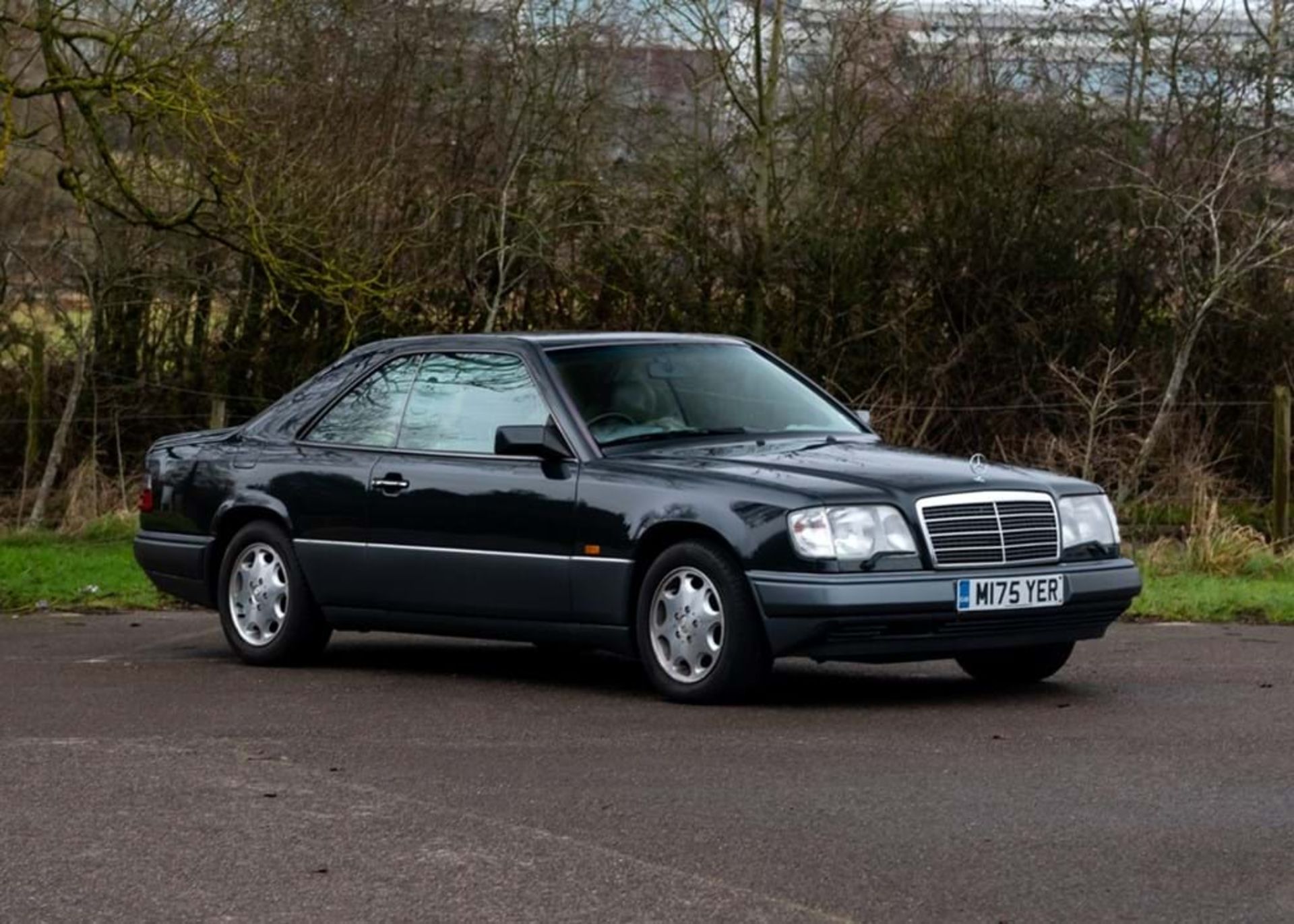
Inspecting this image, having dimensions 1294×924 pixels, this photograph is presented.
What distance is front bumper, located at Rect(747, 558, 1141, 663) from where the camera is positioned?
31.9ft

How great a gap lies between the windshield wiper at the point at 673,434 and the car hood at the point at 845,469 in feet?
0.38

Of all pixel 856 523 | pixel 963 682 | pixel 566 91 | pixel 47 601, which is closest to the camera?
pixel 856 523

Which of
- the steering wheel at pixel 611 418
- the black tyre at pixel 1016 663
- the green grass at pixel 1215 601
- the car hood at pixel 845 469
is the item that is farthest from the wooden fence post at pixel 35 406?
the black tyre at pixel 1016 663

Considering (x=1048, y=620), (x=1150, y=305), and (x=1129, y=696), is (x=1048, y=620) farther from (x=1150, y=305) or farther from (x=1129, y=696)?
(x=1150, y=305)

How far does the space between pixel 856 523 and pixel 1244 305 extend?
14.2 metres

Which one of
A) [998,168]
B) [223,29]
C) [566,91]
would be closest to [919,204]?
[998,168]

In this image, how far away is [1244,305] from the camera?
23094mm

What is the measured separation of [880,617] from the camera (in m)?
9.77

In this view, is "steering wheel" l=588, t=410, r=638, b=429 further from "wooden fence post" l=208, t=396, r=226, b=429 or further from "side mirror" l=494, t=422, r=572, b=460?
"wooden fence post" l=208, t=396, r=226, b=429

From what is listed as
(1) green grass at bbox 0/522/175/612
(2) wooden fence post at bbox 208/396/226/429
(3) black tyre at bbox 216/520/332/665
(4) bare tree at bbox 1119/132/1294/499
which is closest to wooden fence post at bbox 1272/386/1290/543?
(4) bare tree at bbox 1119/132/1294/499

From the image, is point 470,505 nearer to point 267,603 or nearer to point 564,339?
point 564,339

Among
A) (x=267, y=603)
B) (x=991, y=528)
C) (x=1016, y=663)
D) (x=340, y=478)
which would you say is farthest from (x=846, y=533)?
(x=267, y=603)

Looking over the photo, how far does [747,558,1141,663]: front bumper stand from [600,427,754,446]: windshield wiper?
4.22 ft

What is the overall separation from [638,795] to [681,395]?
371cm
